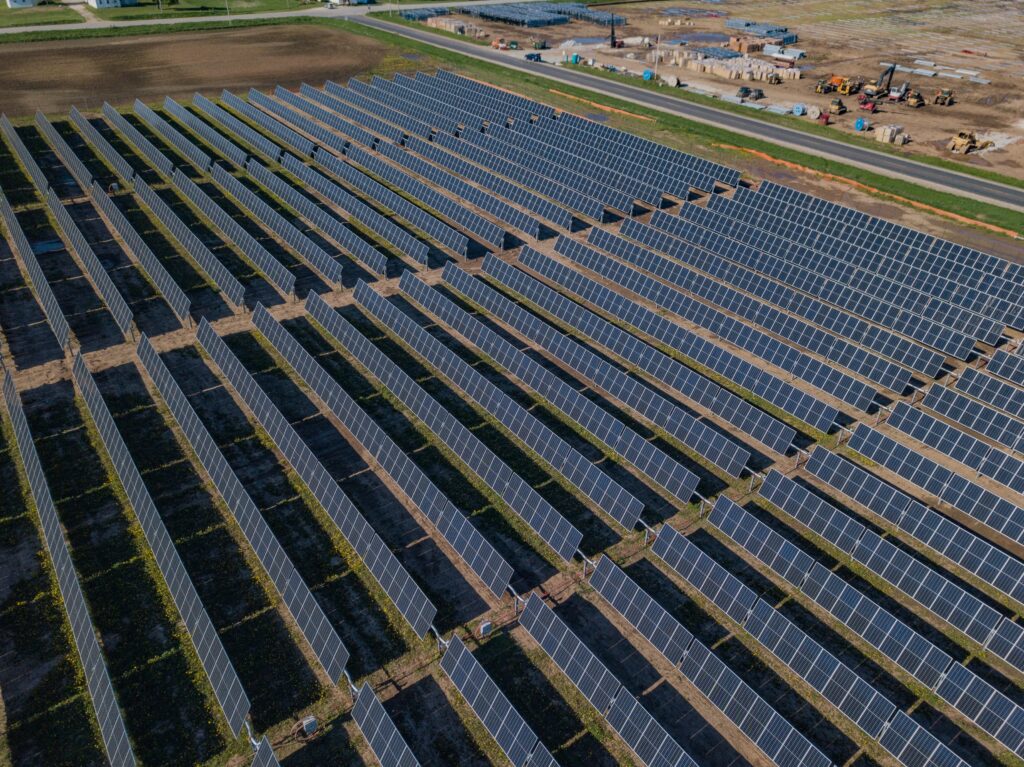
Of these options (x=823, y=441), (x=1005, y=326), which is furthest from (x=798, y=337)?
(x=1005, y=326)

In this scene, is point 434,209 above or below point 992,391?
below

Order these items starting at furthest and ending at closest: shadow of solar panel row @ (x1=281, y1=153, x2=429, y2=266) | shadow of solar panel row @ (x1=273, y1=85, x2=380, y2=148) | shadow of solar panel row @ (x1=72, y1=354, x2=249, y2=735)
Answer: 1. shadow of solar panel row @ (x1=273, y1=85, x2=380, y2=148)
2. shadow of solar panel row @ (x1=281, y1=153, x2=429, y2=266)
3. shadow of solar panel row @ (x1=72, y1=354, x2=249, y2=735)

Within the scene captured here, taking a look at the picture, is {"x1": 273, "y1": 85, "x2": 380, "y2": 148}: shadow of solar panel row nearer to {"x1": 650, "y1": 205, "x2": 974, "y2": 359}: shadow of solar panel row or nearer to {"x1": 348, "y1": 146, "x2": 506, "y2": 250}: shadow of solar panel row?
{"x1": 348, "y1": 146, "x2": 506, "y2": 250}: shadow of solar panel row

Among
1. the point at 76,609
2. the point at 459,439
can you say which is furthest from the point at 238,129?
the point at 76,609

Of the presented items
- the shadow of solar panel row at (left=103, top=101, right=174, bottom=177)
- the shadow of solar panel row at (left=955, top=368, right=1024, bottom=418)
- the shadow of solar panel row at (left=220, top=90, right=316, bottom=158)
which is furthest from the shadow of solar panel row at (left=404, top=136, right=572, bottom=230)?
the shadow of solar panel row at (left=955, top=368, right=1024, bottom=418)

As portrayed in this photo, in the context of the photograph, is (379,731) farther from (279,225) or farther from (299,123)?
(299,123)

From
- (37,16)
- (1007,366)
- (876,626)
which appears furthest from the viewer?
(37,16)
